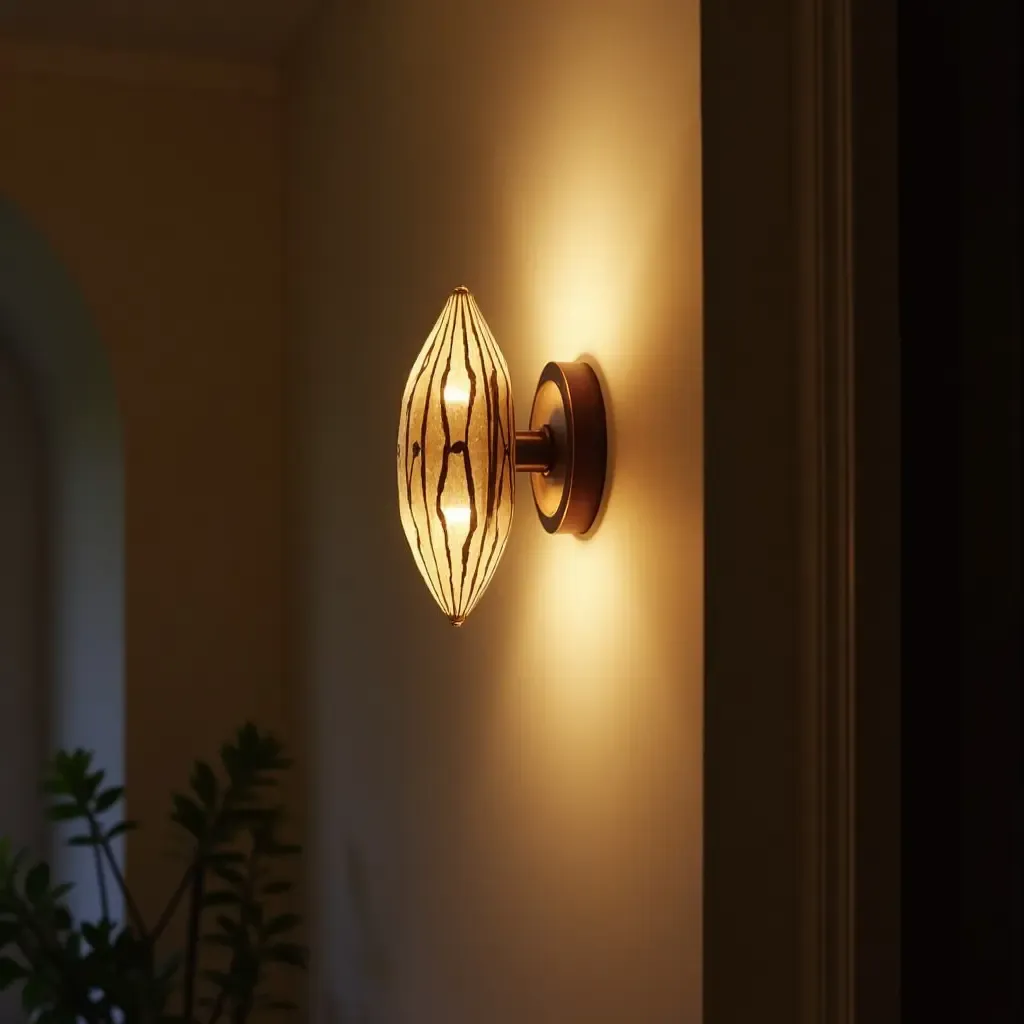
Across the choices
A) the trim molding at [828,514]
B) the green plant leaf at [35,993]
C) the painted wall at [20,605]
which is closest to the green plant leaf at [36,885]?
the green plant leaf at [35,993]

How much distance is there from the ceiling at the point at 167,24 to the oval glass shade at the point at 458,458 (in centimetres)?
136

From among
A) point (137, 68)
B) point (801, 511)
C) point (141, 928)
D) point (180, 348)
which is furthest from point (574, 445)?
point (137, 68)

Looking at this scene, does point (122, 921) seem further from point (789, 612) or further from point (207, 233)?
point (789, 612)

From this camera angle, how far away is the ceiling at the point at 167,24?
6.70 ft

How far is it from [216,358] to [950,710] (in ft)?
6.09

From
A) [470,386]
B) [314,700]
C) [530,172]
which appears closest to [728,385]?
[470,386]

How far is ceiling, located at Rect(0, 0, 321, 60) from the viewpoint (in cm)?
204

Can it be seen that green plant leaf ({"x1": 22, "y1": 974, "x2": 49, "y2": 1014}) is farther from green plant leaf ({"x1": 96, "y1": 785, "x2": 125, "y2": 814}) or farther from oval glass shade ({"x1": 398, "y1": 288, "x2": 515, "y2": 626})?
oval glass shade ({"x1": 398, "y1": 288, "x2": 515, "y2": 626})

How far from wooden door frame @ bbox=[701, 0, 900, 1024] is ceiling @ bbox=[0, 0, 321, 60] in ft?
4.95

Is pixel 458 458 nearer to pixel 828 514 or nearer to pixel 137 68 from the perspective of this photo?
pixel 828 514

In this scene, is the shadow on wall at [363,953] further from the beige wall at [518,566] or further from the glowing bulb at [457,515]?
the glowing bulb at [457,515]

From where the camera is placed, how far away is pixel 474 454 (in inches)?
35.2

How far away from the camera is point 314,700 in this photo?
2.07m

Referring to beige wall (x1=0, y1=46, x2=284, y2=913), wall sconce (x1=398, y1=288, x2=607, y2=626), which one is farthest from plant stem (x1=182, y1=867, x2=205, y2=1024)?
wall sconce (x1=398, y1=288, x2=607, y2=626)
